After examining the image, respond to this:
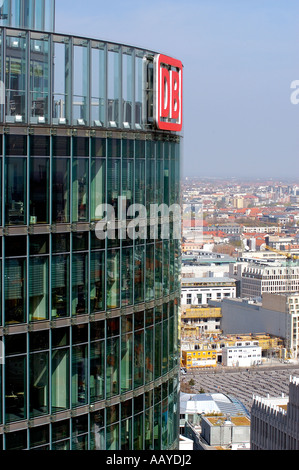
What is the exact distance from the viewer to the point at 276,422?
39969 millimetres

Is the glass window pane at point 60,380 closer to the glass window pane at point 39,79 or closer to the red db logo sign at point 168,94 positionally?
the glass window pane at point 39,79

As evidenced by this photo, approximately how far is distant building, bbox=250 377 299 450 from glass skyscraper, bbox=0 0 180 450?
29283 mm

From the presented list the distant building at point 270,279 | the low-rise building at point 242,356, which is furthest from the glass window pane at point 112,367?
the distant building at point 270,279

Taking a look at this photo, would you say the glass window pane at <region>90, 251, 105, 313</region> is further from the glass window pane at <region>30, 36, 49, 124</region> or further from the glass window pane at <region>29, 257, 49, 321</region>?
the glass window pane at <region>30, 36, 49, 124</region>

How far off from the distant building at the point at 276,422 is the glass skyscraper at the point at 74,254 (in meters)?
29.3

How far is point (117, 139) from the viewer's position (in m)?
8.82

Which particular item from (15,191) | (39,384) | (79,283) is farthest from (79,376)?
(15,191)

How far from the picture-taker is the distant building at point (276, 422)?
38000 millimetres

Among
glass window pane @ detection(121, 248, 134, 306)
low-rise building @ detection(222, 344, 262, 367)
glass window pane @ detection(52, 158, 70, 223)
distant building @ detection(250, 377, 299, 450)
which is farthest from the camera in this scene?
low-rise building @ detection(222, 344, 262, 367)

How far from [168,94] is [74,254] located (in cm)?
234

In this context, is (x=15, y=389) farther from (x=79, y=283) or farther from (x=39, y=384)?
(x=79, y=283)

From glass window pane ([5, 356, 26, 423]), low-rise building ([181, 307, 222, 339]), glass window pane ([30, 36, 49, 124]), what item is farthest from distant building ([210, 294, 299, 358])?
glass window pane ([30, 36, 49, 124])

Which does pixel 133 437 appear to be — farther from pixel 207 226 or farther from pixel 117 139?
pixel 207 226

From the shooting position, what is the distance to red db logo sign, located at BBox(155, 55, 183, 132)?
31.1 ft
